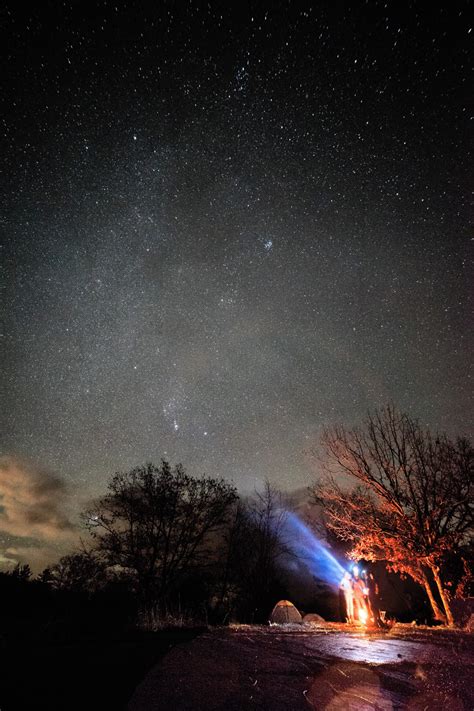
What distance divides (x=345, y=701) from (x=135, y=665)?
2.15 m

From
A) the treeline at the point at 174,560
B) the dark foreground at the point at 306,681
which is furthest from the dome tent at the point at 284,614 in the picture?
the dark foreground at the point at 306,681

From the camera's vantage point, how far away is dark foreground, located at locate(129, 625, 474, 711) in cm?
244

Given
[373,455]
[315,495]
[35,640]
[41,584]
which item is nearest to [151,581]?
[41,584]

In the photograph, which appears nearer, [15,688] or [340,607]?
[15,688]

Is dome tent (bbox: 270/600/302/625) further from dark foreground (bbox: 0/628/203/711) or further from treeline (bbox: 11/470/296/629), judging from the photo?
dark foreground (bbox: 0/628/203/711)

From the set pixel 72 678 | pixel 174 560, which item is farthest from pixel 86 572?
pixel 72 678

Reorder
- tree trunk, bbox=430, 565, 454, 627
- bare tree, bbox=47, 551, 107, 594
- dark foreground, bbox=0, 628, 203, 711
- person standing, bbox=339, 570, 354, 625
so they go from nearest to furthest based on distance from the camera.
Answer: dark foreground, bbox=0, 628, 203, 711, tree trunk, bbox=430, 565, 454, 627, person standing, bbox=339, 570, 354, 625, bare tree, bbox=47, 551, 107, 594

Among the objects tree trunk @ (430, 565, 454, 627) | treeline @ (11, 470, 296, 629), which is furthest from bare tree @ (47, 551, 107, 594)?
tree trunk @ (430, 565, 454, 627)

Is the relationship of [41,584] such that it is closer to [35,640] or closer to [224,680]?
[35,640]

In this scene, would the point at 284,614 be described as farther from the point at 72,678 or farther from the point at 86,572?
the point at 72,678

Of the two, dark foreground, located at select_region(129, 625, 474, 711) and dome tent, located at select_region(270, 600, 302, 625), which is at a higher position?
dark foreground, located at select_region(129, 625, 474, 711)

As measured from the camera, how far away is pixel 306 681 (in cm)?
302

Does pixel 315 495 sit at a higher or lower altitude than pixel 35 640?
higher

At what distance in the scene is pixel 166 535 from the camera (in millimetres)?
24750
